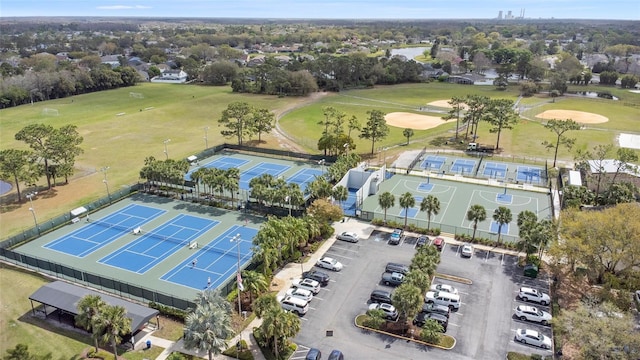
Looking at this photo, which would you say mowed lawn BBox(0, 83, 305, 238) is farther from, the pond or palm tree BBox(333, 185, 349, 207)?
palm tree BBox(333, 185, 349, 207)

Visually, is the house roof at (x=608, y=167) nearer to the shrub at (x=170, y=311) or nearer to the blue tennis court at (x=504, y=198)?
the blue tennis court at (x=504, y=198)

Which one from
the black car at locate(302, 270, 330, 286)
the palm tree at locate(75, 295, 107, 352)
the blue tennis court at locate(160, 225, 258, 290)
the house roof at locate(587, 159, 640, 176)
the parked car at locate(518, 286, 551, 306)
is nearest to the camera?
the palm tree at locate(75, 295, 107, 352)

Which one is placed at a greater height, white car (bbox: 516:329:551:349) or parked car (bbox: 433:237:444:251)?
parked car (bbox: 433:237:444:251)

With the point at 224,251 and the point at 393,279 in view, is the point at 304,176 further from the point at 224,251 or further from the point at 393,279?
the point at 393,279

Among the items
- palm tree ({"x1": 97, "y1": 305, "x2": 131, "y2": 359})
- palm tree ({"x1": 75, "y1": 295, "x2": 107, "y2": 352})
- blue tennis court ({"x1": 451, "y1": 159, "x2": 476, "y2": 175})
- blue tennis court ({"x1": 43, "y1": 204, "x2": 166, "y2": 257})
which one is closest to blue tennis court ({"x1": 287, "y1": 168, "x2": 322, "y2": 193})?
blue tennis court ({"x1": 43, "y1": 204, "x2": 166, "y2": 257})

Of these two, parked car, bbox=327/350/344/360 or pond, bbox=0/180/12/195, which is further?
pond, bbox=0/180/12/195

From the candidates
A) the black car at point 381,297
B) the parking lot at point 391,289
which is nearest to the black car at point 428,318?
the parking lot at point 391,289

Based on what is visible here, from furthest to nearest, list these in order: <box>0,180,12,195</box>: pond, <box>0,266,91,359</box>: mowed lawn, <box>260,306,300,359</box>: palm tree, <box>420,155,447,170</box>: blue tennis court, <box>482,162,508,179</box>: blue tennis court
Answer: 1. <box>420,155,447,170</box>: blue tennis court
2. <box>482,162,508,179</box>: blue tennis court
3. <box>0,180,12,195</box>: pond
4. <box>0,266,91,359</box>: mowed lawn
5. <box>260,306,300,359</box>: palm tree
